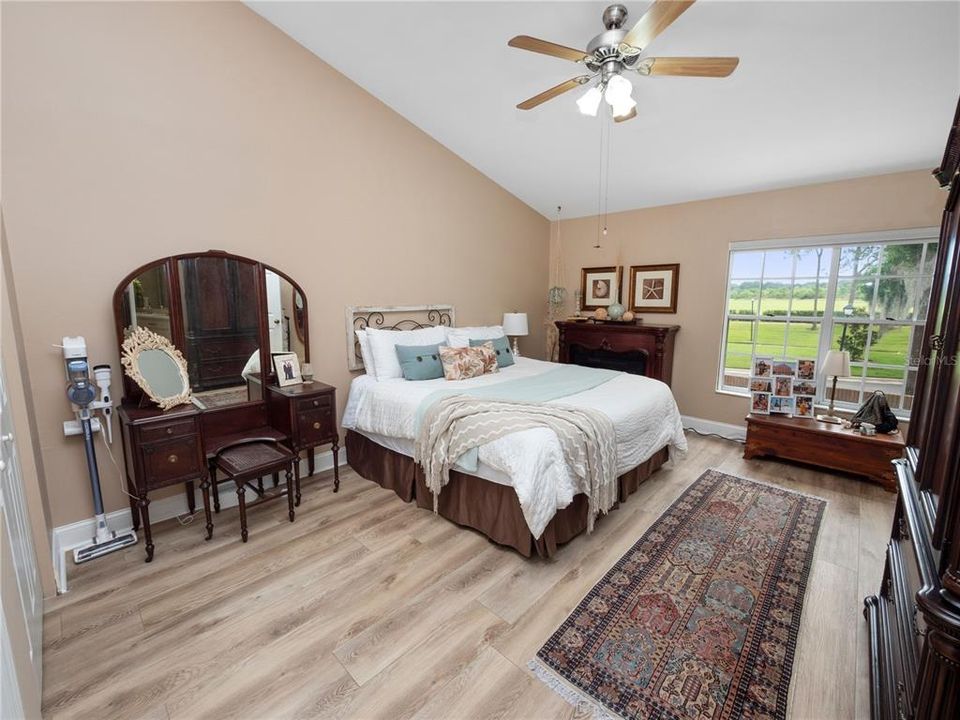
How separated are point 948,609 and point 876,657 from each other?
118 cm

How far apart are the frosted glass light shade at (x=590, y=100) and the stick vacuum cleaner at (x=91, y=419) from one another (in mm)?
3059

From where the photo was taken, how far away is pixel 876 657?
5.37 feet

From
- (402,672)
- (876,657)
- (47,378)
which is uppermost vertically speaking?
(47,378)

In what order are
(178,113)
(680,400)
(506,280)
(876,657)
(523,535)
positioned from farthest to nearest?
(506,280)
(680,400)
(178,113)
(523,535)
(876,657)

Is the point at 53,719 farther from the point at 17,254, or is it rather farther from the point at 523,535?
the point at 17,254

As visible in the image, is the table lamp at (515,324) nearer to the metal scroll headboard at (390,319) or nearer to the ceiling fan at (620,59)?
the metal scroll headboard at (390,319)

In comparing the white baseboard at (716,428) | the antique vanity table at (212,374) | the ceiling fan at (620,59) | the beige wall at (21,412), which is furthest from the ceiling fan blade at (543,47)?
the white baseboard at (716,428)

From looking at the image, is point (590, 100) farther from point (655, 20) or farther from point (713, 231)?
point (713, 231)

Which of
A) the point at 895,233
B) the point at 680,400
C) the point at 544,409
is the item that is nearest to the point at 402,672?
the point at 544,409


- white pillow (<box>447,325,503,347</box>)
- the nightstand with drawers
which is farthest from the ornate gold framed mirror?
white pillow (<box>447,325,503,347</box>)

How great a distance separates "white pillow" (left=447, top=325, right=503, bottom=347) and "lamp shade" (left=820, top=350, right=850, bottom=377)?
2.88 metres

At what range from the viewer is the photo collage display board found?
3.79 meters

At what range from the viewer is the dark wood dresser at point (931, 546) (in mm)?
880

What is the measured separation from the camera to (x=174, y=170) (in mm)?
2627
